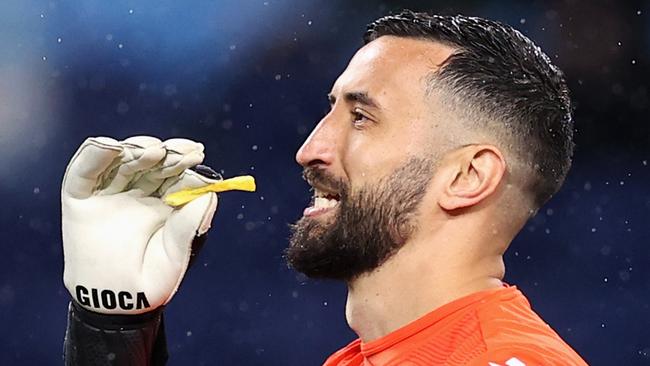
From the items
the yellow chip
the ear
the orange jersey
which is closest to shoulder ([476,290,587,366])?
the orange jersey

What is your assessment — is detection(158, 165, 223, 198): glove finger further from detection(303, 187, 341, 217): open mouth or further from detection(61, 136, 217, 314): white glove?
detection(303, 187, 341, 217): open mouth

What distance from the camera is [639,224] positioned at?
2.87 metres

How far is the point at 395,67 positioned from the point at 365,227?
22 cm

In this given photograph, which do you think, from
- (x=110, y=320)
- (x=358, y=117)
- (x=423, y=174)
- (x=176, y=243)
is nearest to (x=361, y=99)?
(x=358, y=117)

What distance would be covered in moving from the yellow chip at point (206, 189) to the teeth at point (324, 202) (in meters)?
0.11

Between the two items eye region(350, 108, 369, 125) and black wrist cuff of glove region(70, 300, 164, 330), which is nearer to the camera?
eye region(350, 108, 369, 125)

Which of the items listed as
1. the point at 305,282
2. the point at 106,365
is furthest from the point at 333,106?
the point at 305,282

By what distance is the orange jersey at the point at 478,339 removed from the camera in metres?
1.27

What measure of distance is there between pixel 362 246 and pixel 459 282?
0.13 m

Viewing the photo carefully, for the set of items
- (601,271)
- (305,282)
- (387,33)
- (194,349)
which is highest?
(387,33)

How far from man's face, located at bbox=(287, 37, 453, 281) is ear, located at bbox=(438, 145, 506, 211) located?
0.03 metres

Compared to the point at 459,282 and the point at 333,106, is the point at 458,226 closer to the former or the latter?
the point at 459,282

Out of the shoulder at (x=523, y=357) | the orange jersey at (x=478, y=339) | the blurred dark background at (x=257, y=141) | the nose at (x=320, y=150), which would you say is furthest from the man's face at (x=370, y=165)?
the blurred dark background at (x=257, y=141)

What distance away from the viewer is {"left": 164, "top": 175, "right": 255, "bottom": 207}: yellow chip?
161 centimetres
